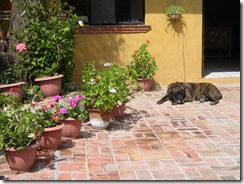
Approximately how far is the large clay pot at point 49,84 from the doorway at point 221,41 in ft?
12.0

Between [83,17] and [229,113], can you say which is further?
[83,17]

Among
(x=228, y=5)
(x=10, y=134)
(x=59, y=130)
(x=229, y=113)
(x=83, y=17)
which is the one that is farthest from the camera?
(x=228, y=5)

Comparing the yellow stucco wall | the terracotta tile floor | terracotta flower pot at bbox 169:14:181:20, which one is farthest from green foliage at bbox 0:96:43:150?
terracotta flower pot at bbox 169:14:181:20

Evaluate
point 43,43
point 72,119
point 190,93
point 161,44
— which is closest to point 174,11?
point 161,44

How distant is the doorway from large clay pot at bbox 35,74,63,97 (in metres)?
3.66

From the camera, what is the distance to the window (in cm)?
799

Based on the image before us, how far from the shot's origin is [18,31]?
21.8ft

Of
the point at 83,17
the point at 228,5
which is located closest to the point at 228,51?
the point at 228,5

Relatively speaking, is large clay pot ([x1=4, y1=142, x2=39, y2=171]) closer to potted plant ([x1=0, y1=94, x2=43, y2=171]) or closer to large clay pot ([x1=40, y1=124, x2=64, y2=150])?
potted plant ([x1=0, y1=94, x2=43, y2=171])

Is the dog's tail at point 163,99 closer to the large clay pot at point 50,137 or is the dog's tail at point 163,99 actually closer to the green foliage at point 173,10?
the green foliage at point 173,10

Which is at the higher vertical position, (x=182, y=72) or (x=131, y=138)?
(x=182, y=72)

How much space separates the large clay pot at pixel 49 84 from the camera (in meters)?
6.37

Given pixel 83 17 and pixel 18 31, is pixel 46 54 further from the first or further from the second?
pixel 83 17

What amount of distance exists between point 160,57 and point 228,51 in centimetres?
427
